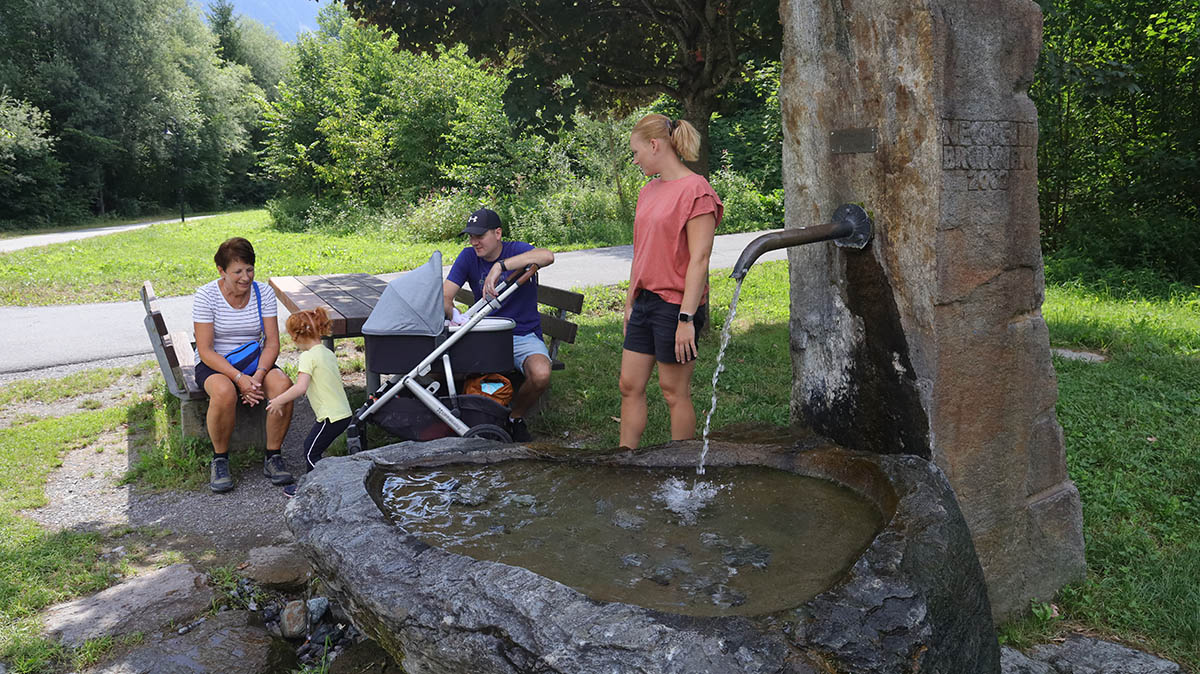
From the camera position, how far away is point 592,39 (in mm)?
6438

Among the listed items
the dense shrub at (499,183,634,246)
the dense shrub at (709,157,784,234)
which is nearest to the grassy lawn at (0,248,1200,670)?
the dense shrub at (499,183,634,246)

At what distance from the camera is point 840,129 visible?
3.16 meters

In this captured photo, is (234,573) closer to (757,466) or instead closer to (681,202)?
(757,466)

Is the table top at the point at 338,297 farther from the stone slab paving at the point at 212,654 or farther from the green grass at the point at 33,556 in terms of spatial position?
the stone slab paving at the point at 212,654

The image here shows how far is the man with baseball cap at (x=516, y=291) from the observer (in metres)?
4.85

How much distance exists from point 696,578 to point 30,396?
6.14m

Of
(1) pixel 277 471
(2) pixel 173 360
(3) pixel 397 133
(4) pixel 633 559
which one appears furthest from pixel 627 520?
(3) pixel 397 133

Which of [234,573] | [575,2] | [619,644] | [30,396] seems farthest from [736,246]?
[619,644]

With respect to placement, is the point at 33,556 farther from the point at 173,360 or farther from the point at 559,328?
the point at 559,328

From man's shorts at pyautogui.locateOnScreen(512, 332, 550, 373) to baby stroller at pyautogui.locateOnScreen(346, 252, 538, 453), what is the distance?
1.08 ft

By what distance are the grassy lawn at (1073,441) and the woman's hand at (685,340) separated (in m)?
0.41

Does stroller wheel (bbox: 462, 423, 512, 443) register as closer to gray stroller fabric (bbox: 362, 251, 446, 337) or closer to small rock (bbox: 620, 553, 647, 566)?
gray stroller fabric (bbox: 362, 251, 446, 337)

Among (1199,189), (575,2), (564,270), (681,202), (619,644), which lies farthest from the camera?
(564,270)

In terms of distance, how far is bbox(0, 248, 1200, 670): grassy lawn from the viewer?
321 cm
